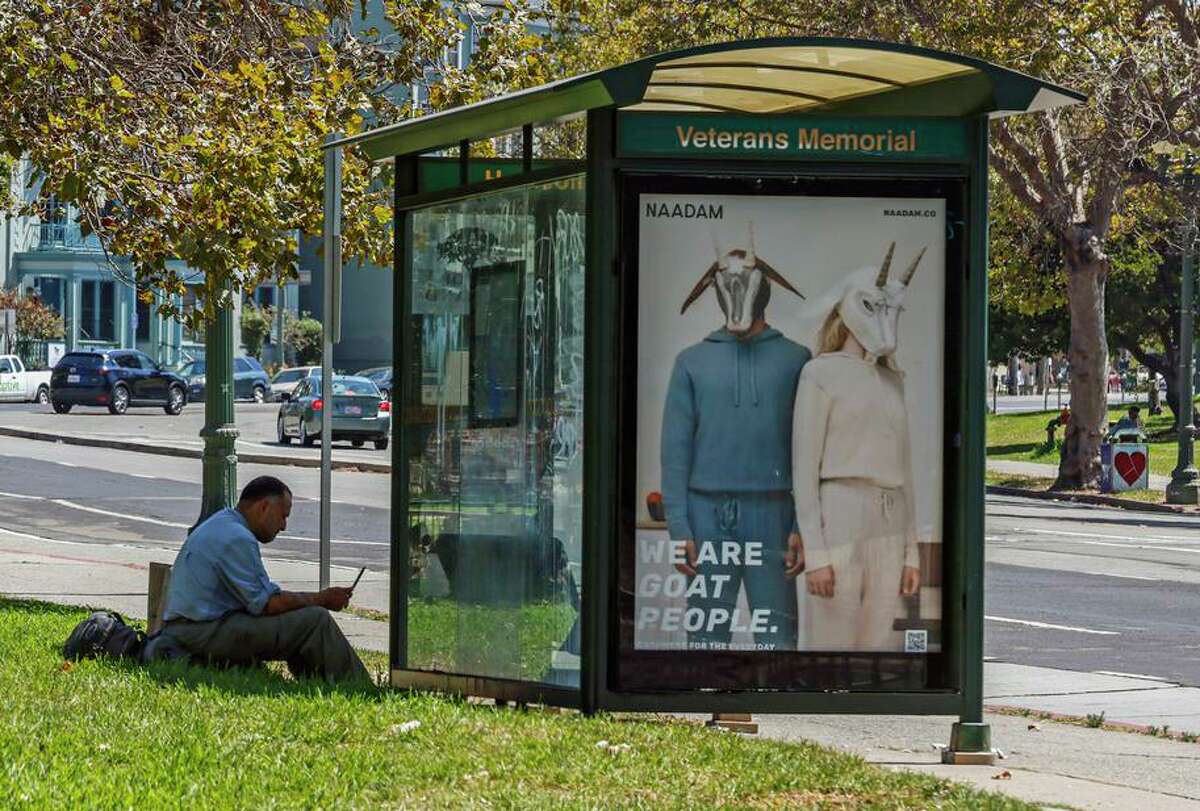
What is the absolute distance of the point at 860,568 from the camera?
8344 mm

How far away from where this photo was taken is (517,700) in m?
8.66

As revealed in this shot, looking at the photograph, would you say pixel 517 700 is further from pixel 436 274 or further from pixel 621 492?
pixel 436 274

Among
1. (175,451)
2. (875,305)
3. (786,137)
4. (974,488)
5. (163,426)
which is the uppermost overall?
(786,137)

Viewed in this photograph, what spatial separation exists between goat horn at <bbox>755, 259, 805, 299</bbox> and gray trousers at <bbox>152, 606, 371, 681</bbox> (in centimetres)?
279

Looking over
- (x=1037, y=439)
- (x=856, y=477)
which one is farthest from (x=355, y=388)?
(x=856, y=477)

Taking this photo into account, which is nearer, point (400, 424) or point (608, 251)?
point (608, 251)

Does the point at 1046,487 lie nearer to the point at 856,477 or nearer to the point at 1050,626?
the point at 1050,626

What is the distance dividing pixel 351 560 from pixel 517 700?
1130 cm

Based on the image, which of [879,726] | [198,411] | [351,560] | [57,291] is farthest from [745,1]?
[57,291]

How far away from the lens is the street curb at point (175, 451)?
34.5 meters

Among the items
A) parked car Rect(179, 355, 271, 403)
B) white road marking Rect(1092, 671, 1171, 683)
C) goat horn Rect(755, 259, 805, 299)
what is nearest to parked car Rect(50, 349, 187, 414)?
parked car Rect(179, 355, 271, 403)

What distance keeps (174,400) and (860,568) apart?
154ft

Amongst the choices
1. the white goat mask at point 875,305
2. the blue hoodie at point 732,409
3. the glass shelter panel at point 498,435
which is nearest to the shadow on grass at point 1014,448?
the glass shelter panel at point 498,435

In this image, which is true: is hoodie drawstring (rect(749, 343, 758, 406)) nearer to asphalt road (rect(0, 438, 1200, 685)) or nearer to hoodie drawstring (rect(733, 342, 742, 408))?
hoodie drawstring (rect(733, 342, 742, 408))
